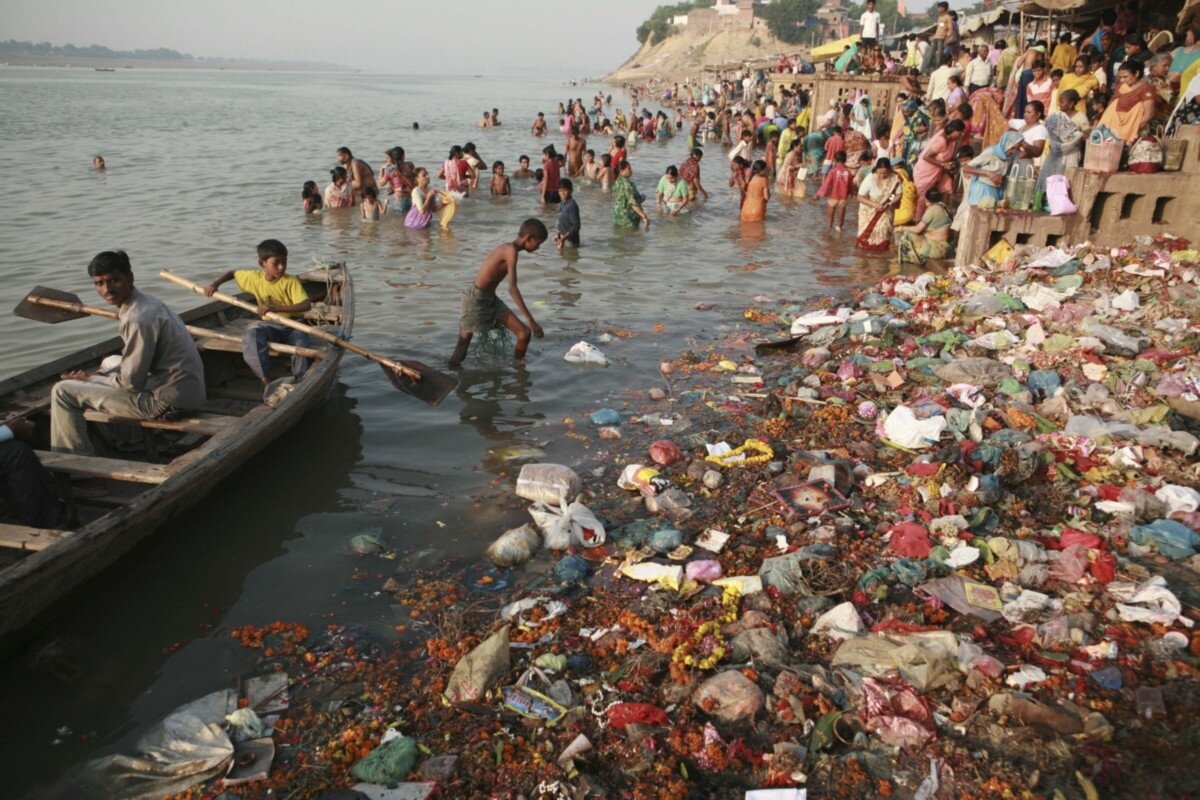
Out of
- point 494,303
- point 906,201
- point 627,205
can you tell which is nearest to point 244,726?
point 494,303

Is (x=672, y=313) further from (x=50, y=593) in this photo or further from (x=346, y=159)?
(x=346, y=159)

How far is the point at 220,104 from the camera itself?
46.6 meters

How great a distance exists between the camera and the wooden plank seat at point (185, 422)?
16.9 feet

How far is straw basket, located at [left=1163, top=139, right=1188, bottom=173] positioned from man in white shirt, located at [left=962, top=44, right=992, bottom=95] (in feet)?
22.1

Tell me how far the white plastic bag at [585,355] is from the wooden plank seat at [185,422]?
353 centimetres

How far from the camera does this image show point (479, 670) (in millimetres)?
3641

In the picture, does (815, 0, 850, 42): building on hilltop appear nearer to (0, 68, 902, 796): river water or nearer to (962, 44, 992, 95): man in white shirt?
(0, 68, 902, 796): river water

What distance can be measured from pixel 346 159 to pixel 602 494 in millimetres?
11982

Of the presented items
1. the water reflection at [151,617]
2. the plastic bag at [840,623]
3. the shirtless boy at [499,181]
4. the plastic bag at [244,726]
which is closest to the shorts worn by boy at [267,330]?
the water reflection at [151,617]

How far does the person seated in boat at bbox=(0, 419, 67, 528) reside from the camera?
418 cm

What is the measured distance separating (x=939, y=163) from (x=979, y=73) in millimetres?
4897

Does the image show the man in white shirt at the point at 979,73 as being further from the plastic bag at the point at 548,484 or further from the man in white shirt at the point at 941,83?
the plastic bag at the point at 548,484

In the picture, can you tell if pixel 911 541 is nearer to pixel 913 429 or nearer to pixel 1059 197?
pixel 913 429

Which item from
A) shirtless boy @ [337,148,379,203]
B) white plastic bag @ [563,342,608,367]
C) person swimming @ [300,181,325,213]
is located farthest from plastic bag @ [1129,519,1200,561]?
person swimming @ [300,181,325,213]
